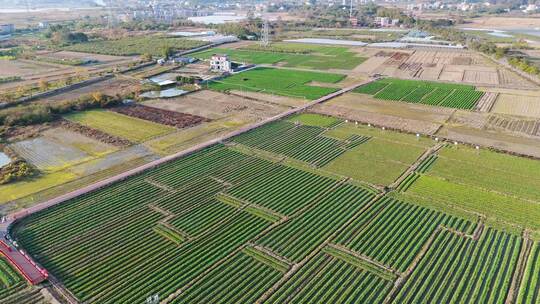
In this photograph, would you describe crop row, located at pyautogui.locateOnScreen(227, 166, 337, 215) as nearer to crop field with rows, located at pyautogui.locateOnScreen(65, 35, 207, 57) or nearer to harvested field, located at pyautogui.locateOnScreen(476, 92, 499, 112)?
harvested field, located at pyautogui.locateOnScreen(476, 92, 499, 112)

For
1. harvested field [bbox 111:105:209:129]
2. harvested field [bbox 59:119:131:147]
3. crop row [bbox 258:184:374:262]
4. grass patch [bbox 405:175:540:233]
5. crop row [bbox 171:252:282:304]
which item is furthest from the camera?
harvested field [bbox 111:105:209:129]

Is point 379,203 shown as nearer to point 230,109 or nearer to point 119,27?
point 230,109

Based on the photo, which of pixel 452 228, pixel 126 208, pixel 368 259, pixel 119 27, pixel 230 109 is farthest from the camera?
pixel 119 27

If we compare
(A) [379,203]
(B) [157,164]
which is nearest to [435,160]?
(A) [379,203]

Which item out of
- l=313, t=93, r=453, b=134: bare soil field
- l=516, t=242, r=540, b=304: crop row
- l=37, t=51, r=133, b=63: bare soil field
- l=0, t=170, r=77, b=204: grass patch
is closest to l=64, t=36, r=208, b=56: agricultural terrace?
l=37, t=51, r=133, b=63: bare soil field

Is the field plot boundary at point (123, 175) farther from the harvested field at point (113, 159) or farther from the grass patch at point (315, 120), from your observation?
the harvested field at point (113, 159)

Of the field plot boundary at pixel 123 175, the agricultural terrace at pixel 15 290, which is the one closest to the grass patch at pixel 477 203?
the field plot boundary at pixel 123 175

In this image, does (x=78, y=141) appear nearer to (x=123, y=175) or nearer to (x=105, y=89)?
(x=123, y=175)
